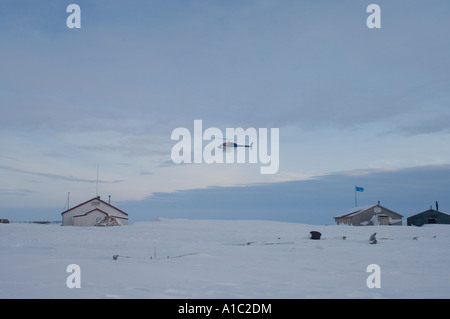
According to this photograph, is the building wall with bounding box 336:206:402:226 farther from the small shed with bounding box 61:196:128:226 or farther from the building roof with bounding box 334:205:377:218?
the small shed with bounding box 61:196:128:226

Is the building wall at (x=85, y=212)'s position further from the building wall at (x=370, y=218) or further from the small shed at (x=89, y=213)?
the building wall at (x=370, y=218)

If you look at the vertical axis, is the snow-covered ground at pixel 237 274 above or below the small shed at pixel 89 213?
below

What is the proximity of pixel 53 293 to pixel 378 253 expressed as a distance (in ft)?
57.9

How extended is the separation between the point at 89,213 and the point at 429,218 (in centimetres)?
5499

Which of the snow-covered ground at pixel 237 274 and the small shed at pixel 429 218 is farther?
the small shed at pixel 429 218

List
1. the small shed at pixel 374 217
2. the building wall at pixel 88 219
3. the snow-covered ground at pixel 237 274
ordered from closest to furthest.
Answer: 1. the snow-covered ground at pixel 237 274
2. the building wall at pixel 88 219
3. the small shed at pixel 374 217

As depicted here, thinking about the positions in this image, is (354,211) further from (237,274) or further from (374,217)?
(237,274)

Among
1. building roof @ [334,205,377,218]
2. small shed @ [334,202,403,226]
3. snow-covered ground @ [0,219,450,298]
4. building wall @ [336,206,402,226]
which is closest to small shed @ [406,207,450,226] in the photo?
small shed @ [334,202,403,226]

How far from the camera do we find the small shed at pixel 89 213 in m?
51.7

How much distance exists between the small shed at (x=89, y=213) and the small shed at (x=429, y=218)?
1958 inches

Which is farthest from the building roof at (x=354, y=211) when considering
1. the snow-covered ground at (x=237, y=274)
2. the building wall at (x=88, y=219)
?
the snow-covered ground at (x=237, y=274)

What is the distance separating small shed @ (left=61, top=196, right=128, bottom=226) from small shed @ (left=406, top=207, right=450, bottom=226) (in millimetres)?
49738
